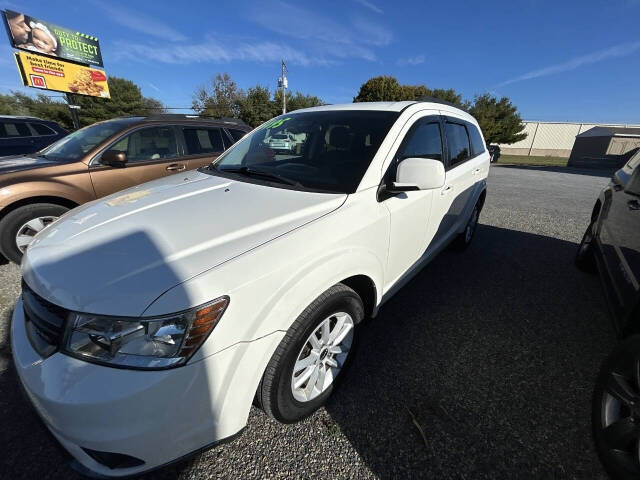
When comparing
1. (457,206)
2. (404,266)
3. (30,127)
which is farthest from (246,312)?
(30,127)

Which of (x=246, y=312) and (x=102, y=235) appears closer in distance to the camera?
(x=246, y=312)

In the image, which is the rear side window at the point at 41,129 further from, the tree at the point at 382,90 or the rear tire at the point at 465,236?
the tree at the point at 382,90

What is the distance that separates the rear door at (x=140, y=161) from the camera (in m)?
3.54

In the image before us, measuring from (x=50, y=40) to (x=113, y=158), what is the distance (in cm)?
2273

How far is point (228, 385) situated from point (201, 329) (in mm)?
270

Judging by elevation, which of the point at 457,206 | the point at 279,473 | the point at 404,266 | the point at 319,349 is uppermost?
the point at 457,206

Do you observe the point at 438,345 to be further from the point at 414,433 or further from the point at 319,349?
the point at 319,349

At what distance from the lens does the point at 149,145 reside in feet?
13.1

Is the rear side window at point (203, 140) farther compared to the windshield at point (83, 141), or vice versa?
the rear side window at point (203, 140)

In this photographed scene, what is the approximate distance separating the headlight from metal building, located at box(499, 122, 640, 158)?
56.8m

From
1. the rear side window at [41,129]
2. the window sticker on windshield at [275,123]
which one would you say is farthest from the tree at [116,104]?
the window sticker on windshield at [275,123]

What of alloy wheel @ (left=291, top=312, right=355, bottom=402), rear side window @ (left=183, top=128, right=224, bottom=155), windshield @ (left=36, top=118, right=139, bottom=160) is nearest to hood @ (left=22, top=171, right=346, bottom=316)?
alloy wheel @ (left=291, top=312, right=355, bottom=402)

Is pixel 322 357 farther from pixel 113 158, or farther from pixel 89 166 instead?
pixel 89 166

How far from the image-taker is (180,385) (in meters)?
1.03
